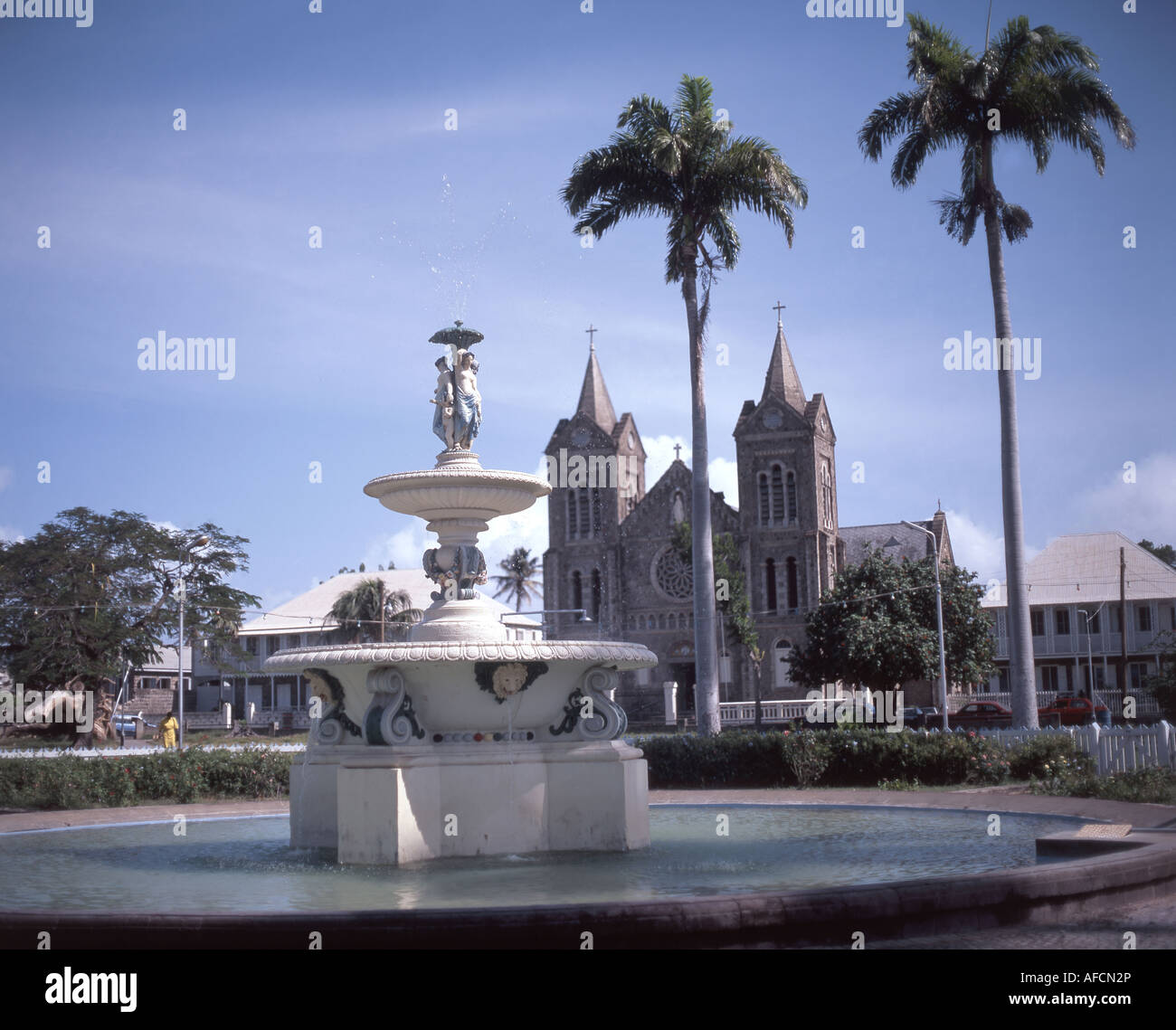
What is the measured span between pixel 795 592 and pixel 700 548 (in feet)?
173

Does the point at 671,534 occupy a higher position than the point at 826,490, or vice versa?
the point at 826,490

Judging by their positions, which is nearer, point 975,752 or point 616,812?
point 616,812

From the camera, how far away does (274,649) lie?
83750 millimetres

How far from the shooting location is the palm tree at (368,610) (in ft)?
211

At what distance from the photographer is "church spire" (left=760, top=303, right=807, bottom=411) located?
77312 mm

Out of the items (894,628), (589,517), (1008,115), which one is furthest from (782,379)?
(1008,115)

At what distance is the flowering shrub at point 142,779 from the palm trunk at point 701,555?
8.18 m

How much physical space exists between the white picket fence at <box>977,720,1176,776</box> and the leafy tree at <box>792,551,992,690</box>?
3536 centimetres

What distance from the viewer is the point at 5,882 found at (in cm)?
937

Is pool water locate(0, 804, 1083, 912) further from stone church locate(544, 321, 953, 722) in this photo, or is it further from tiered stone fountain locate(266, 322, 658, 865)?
stone church locate(544, 321, 953, 722)

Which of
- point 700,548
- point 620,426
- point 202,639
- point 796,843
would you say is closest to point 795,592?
point 620,426

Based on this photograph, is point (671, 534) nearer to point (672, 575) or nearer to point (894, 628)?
point (672, 575)

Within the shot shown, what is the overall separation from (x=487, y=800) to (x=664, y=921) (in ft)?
17.0
